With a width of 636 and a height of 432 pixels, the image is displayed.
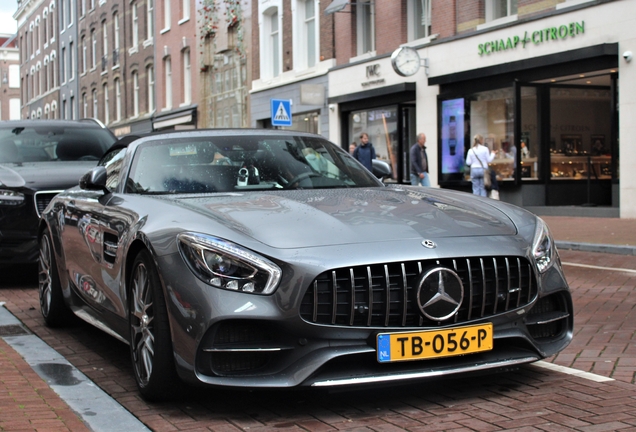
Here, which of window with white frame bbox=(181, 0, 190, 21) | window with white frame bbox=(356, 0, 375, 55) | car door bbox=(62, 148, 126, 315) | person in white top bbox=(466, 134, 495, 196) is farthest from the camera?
window with white frame bbox=(181, 0, 190, 21)

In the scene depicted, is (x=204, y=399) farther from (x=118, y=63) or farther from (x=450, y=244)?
(x=118, y=63)

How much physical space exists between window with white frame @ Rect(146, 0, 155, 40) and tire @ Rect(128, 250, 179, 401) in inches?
1560

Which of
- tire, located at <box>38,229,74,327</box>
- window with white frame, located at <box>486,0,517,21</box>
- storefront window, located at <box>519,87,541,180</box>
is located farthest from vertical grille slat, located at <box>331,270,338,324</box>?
window with white frame, located at <box>486,0,517,21</box>

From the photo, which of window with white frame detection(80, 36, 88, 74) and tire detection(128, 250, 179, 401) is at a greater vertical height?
window with white frame detection(80, 36, 88, 74)

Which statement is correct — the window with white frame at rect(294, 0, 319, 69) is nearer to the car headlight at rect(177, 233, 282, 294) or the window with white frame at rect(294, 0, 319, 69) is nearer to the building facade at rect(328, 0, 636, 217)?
the building facade at rect(328, 0, 636, 217)

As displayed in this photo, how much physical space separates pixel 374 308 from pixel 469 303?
45cm

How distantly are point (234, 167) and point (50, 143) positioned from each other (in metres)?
5.62

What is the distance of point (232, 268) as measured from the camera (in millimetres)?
3793

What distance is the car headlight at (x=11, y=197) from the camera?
859cm

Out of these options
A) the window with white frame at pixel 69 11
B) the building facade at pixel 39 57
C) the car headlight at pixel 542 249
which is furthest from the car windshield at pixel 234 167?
the building facade at pixel 39 57

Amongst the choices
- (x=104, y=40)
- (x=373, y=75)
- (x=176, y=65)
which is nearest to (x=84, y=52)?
(x=104, y=40)

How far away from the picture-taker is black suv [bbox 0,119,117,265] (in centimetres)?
859

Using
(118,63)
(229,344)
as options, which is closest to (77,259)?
(229,344)

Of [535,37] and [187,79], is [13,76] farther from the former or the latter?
[535,37]
